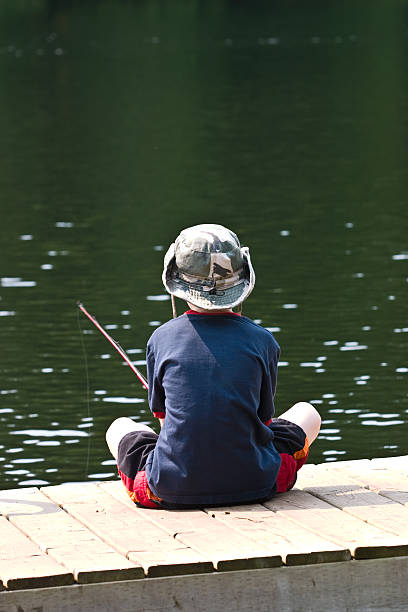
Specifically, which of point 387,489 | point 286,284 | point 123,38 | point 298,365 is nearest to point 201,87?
point 123,38

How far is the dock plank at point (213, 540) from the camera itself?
4660 mm

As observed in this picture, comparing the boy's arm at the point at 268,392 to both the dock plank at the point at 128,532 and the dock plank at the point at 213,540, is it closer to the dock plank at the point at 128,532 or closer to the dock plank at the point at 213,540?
the dock plank at the point at 213,540

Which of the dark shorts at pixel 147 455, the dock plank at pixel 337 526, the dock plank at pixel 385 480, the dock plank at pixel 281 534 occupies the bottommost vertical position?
the dock plank at pixel 385 480

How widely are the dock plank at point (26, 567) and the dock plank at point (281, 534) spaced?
0.67 m

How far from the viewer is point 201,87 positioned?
3103 cm

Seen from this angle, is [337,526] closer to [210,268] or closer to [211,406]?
[211,406]

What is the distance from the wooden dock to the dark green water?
218cm

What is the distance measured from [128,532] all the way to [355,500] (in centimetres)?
91

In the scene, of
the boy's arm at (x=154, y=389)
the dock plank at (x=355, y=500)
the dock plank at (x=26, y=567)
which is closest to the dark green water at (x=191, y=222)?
the dock plank at (x=355, y=500)

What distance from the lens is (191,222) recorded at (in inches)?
591

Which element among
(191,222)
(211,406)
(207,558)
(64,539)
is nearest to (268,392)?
(211,406)

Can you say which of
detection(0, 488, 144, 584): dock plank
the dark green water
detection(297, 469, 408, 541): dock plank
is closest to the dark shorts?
detection(297, 469, 408, 541): dock plank

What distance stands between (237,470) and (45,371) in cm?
423

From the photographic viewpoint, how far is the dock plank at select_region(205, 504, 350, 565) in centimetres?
471
